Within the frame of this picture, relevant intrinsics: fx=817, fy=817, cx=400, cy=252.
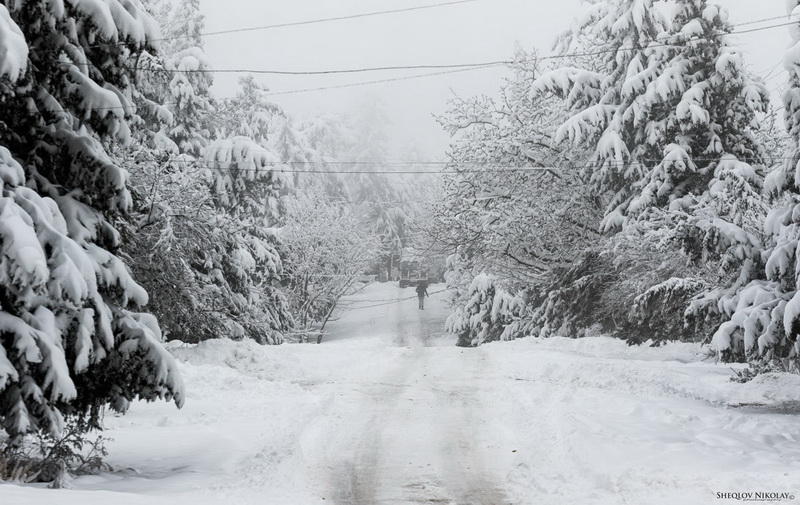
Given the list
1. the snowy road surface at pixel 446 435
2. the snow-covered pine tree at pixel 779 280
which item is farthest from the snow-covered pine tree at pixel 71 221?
the snow-covered pine tree at pixel 779 280

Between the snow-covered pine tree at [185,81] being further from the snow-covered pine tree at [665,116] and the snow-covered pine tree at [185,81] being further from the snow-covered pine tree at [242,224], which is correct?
the snow-covered pine tree at [665,116]

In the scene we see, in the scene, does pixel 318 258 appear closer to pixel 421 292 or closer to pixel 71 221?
pixel 421 292

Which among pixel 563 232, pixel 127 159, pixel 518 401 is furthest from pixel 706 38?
pixel 127 159

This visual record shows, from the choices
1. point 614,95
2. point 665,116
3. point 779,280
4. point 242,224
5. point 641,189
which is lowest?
point 779,280

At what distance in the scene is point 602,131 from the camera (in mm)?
25344

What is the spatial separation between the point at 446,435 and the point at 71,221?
249 inches

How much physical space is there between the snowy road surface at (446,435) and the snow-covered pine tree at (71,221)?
1.02m

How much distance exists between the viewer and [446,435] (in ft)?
40.1

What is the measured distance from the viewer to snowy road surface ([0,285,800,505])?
8711 millimetres

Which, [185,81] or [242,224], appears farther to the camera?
[185,81]

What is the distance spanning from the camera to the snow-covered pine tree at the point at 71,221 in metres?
Result: 7.49

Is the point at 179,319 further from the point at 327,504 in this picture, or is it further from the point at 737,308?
the point at 737,308

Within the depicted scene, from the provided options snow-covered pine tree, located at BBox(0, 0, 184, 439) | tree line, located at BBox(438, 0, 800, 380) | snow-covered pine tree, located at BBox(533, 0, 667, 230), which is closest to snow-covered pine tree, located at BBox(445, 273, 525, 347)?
tree line, located at BBox(438, 0, 800, 380)

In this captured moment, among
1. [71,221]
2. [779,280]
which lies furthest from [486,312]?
[71,221]
